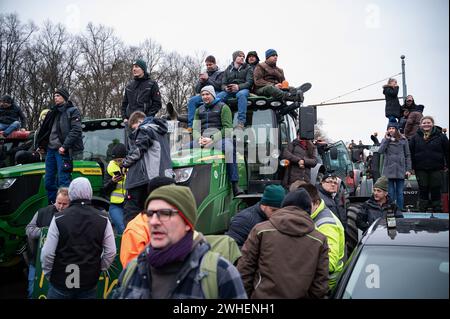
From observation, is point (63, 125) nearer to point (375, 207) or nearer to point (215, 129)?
point (215, 129)

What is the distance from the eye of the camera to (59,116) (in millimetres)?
7559

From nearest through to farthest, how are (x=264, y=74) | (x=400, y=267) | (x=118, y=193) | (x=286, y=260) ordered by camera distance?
(x=286, y=260) → (x=400, y=267) → (x=118, y=193) → (x=264, y=74)

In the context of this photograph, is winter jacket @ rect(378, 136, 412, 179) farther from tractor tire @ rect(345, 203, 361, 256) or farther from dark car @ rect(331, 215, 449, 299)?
dark car @ rect(331, 215, 449, 299)

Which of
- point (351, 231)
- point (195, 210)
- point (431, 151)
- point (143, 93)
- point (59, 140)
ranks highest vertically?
point (143, 93)

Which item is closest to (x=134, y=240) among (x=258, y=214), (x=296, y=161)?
(x=258, y=214)

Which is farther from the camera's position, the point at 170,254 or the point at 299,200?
the point at 299,200

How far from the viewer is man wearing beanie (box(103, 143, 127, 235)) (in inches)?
257

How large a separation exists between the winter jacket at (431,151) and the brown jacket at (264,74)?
104 inches

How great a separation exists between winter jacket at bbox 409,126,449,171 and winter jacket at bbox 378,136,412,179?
22 cm

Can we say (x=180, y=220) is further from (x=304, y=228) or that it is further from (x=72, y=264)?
(x=72, y=264)

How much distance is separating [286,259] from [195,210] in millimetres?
1043

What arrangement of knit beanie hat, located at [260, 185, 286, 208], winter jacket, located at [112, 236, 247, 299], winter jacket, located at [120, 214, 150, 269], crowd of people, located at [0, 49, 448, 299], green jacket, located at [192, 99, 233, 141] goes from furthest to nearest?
1. green jacket, located at [192, 99, 233, 141]
2. knit beanie hat, located at [260, 185, 286, 208]
3. winter jacket, located at [120, 214, 150, 269]
4. crowd of people, located at [0, 49, 448, 299]
5. winter jacket, located at [112, 236, 247, 299]

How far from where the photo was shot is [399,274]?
3.56 metres

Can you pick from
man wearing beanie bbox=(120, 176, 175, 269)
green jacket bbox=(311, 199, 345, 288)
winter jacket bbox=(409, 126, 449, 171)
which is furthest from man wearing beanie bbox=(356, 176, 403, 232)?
man wearing beanie bbox=(120, 176, 175, 269)
